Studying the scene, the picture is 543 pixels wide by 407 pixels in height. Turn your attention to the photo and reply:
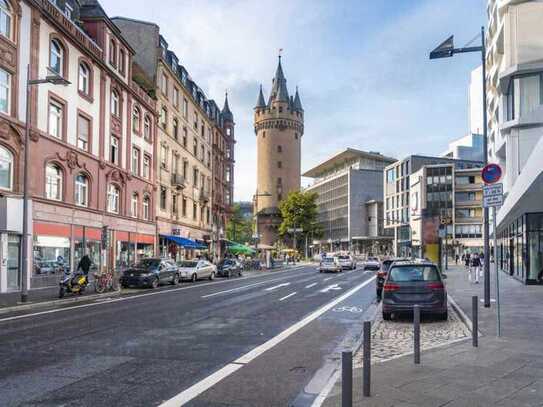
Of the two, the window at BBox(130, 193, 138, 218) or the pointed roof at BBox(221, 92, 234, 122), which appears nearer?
the window at BBox(130, 193, 138, 218)

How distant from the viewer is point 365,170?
4801 inches

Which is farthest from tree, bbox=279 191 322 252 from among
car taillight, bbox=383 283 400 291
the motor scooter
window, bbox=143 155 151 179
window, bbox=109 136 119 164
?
car taillight, bbox=383 283 400 291

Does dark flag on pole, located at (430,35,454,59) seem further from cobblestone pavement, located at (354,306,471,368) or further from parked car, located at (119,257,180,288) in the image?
parked car, located at (119,257,180,288)

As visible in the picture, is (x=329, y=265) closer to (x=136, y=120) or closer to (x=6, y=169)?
(x=136, y=120)

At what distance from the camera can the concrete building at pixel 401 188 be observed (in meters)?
97.7

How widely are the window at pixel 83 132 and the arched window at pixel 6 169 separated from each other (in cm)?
608

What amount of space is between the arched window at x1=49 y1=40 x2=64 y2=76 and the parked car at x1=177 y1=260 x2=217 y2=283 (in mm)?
13425

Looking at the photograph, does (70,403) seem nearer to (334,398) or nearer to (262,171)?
(334,398)

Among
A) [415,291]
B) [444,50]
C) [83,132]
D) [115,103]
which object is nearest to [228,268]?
[115,103]

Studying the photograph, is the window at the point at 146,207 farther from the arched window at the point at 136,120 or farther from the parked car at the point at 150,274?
the parked car at the point at 150,274

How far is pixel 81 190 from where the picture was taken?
→ 28438 millimetres

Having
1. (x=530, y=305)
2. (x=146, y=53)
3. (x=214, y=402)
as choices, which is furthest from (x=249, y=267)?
(x=214, y=402)

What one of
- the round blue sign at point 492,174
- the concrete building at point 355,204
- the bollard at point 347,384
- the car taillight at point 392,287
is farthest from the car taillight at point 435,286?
the concrete building at point 355,204

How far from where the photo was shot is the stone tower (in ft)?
371
